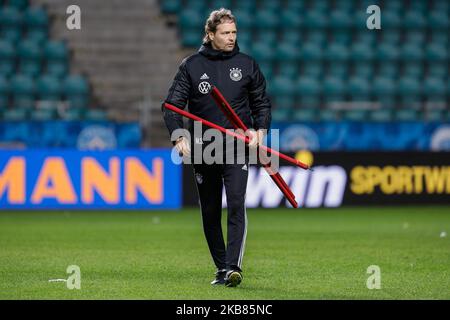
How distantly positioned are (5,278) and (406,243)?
5.42 meters

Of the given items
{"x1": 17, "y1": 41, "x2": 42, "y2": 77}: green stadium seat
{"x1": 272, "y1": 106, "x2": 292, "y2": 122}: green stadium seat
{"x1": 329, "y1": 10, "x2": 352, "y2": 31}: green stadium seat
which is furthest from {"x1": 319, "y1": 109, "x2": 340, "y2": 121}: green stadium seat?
{"x1": 17, "y1": 41, "x2": 42, "y2": 77}: green stadium seat

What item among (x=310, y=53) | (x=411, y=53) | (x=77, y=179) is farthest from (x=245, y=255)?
(x=411, y=53)

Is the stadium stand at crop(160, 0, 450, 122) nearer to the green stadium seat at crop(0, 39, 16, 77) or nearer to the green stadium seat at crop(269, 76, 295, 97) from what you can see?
the green stadium seat at crop(269, 76, 295, 97)

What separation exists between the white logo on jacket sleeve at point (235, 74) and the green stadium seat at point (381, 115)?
1241cm

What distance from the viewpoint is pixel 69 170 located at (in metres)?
17.7

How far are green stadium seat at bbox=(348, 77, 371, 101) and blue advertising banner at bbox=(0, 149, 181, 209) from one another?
5890mm

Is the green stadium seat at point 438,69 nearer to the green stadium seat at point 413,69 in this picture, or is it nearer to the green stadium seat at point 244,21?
the green stadium seat at point 413,69

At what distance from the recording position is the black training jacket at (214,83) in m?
8.44

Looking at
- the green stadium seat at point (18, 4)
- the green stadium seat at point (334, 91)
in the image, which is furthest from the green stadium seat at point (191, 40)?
the green stadium seat at point (18, 4)

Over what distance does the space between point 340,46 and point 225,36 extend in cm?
1551

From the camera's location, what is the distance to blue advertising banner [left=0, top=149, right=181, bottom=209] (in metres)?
17.7

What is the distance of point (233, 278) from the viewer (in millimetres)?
8219

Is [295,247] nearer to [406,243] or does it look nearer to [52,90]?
[406,243]

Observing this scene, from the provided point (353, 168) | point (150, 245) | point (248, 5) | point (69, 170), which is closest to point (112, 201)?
point (69, 170)
